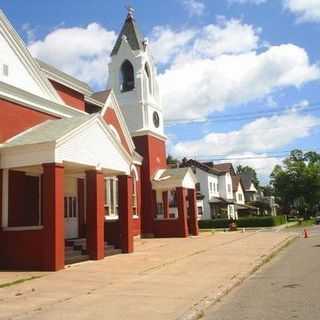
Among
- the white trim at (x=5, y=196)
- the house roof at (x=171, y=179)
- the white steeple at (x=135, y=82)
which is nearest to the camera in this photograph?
the white trim at (x=5, y=196)

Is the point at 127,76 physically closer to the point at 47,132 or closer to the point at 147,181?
the point at 147,181

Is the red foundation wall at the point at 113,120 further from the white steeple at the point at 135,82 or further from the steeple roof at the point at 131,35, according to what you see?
the steeple roof at the point at 131,35

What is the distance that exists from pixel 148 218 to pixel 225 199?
40562mm

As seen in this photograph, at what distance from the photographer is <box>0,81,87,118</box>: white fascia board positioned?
18.7 m

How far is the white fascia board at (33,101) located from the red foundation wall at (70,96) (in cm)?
395

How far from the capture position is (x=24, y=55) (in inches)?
840

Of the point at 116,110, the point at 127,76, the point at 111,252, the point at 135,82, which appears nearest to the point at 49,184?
the point at 111,252

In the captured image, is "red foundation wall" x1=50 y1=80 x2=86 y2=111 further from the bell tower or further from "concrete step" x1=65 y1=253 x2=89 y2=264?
"concrete step" x1=65 y1=253 x2=89 y2=264

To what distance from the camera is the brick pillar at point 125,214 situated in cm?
2273

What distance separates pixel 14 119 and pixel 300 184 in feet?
265

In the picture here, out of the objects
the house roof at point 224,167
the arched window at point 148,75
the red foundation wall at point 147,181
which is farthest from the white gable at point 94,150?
the house roof at point 224,167

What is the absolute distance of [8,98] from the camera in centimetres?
1886

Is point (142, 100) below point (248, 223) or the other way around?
the other way around

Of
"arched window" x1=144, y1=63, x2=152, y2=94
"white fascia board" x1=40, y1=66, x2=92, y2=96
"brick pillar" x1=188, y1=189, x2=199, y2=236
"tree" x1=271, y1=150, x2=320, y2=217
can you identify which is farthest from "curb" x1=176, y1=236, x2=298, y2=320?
"tree" x1=271, y1=150, x2=320, y2=217
